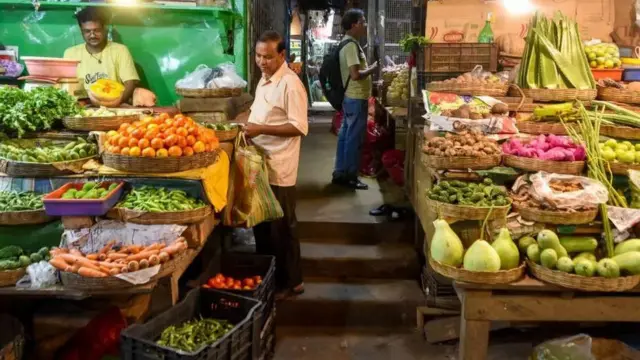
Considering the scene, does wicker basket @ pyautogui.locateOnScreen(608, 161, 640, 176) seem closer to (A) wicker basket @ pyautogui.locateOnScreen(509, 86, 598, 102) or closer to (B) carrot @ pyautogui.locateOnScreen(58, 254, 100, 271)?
(A) wicker basket @ pyautogui.locateOnScreen(509, 86, 598, 102)

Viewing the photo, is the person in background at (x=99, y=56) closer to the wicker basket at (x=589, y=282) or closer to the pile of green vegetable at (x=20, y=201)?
the pile of green vegetable at (x=20, y=201)

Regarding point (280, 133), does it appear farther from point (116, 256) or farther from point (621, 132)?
point (621, 132)

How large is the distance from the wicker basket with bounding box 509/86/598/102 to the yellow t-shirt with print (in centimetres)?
363

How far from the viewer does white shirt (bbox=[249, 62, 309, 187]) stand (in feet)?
14.5

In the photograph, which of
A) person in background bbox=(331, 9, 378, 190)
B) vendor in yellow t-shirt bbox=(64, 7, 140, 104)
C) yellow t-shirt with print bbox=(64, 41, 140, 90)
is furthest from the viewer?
person in background bbox=(331, 9, 378, 190)

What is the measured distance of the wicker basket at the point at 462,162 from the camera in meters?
3.79

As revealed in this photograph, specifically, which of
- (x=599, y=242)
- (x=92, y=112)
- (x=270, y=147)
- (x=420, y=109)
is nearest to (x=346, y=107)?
(x=420, y=109)

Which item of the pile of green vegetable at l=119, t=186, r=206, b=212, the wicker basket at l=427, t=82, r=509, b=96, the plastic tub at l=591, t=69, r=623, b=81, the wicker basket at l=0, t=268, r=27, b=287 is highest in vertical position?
the plastic tub at l=591, t=69, r=623, b=81

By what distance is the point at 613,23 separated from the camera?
5.19 metres

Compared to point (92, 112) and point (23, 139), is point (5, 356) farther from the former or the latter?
point (92, 112)

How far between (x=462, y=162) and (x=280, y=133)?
143 centimetres

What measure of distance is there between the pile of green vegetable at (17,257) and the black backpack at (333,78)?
4.18 m

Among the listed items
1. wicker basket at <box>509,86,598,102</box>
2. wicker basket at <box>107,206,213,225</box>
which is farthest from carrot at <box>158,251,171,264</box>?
Result: wicker basket at <box>509,86,598,102</box>

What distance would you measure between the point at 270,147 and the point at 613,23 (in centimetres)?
331
